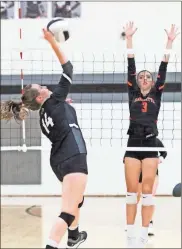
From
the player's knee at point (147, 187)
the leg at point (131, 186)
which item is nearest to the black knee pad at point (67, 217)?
the leg at point (131, 186)

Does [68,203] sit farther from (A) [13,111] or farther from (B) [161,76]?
(B) [161,76]

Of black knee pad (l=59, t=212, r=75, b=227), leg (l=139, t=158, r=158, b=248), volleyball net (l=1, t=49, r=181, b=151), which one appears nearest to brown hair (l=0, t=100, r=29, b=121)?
black knee pad (l=59, t=212, r=75, b=227)

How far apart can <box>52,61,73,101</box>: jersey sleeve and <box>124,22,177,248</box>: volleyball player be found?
643 mm

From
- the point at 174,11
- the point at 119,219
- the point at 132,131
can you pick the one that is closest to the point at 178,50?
the point at 174,11

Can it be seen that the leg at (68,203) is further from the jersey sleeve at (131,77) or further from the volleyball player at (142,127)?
the jersey sleeve at (131,77)

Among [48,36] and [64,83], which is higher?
[48,36]

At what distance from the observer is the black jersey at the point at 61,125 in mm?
4242

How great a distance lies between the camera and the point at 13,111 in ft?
14.7

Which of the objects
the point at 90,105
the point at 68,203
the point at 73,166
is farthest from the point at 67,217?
the point at 90,105

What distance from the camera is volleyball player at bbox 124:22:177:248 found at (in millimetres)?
4609

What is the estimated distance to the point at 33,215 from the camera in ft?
32.9

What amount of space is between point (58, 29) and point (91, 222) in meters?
5.77

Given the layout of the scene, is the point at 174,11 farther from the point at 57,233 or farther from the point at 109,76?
the point at 57,233

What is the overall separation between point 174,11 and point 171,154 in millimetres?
2935
